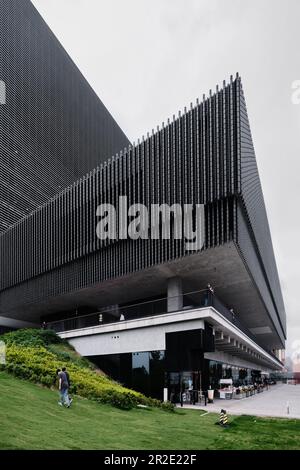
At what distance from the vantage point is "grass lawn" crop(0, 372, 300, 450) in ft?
35.5

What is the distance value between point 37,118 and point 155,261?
32611 millimetres

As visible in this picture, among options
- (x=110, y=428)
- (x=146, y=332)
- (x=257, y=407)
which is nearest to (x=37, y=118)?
(x=146, y=332)

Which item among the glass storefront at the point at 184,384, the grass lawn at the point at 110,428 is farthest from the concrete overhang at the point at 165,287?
the grass lawn at the point at 110,428

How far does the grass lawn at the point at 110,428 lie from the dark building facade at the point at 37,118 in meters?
36.4

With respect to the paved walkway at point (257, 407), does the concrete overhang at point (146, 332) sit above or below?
above

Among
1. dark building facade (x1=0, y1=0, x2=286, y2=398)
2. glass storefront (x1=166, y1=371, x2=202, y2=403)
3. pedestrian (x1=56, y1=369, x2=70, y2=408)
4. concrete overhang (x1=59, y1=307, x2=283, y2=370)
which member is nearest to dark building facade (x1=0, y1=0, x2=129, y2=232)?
dark building facade (x1=0, y1=0, x2=286, y2=398)

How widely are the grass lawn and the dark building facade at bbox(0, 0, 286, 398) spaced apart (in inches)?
462

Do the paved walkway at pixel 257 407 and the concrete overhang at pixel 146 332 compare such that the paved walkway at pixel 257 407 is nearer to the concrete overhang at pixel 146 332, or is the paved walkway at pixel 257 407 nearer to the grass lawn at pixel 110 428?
the grass lawn at pixel 110 428

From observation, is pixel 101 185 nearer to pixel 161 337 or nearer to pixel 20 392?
pixel 161 337

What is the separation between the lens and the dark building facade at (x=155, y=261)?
2902 cm

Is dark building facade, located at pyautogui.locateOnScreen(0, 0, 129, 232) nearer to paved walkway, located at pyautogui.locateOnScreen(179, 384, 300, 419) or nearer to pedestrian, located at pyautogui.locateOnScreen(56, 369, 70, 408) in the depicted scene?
paved walkway, located at pyautogui.locateOnScreen(179, 384, 300, 419)

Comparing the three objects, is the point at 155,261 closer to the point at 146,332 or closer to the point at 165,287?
the point at 146,332

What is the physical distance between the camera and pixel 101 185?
123 ft
